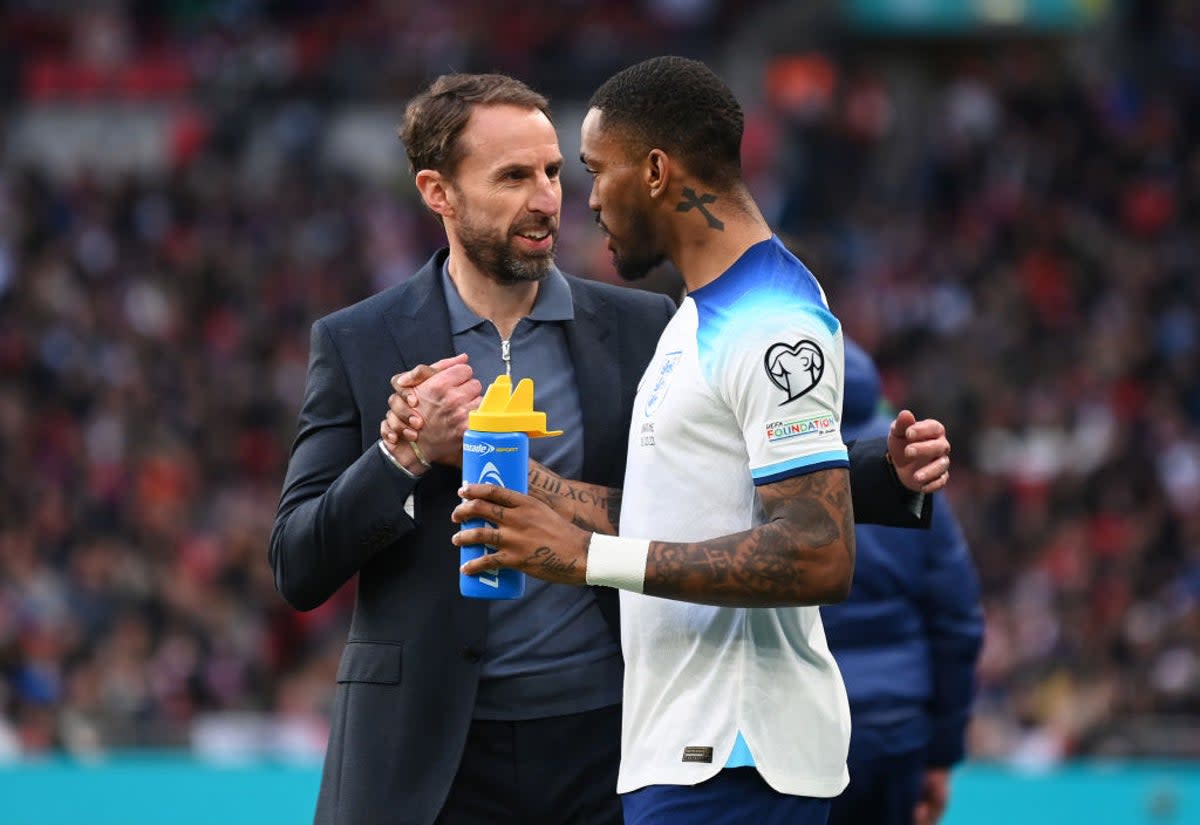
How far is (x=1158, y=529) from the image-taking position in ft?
41.0

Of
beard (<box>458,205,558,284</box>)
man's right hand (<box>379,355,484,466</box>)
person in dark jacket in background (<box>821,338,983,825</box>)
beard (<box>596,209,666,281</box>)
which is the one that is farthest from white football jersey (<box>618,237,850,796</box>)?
person in dark jacket in background (<box>821,338,983,825</box>)

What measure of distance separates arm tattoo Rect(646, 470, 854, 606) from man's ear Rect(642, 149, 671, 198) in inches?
24.7

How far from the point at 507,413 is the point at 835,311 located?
10.4m

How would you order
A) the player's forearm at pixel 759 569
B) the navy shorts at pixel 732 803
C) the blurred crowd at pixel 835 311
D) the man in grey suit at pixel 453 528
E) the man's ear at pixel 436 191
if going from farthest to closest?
the blurred crowd at pixel 835 311 < the man's ear at pixel 436 191 < the man in grey suit at pixel 453 528 < the navy shorts at pixel 732 803 < the player's forearm at pixel 759 569

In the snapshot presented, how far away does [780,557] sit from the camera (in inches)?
133

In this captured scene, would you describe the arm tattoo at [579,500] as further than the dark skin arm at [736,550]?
Yes

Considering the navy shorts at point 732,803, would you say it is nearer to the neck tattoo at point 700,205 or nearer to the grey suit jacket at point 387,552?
the grey suit jacket at point 387,552

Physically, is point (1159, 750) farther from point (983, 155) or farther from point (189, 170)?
point (189, 170)

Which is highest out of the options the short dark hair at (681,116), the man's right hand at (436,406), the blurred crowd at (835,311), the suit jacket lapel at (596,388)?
the blurred crowd at (835,311)

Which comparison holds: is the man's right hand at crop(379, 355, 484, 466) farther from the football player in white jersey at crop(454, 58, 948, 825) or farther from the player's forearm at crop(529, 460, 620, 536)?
the football player in white jersey at crop(454, 58, 948, 825)

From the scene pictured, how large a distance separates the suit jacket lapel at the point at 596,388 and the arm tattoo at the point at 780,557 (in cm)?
77

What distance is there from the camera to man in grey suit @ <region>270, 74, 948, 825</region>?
402 cm

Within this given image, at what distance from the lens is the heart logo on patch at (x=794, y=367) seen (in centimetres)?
341

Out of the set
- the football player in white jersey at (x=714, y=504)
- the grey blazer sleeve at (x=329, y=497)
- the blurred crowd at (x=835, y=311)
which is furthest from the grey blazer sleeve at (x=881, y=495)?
the blurred crowd at (x=835, y=311)
